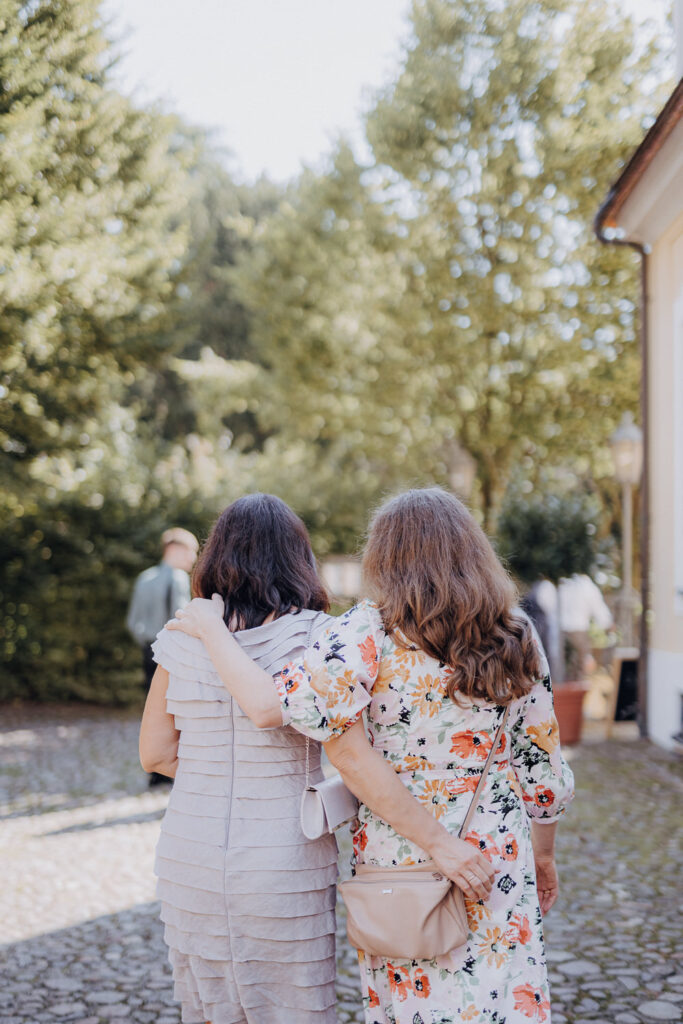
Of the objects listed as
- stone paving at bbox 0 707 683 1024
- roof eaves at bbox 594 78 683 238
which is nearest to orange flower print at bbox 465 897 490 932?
stone paving at bbox 0 707 683 1024

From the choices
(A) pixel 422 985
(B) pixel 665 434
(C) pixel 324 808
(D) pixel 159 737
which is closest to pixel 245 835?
(C) pixel 324 808

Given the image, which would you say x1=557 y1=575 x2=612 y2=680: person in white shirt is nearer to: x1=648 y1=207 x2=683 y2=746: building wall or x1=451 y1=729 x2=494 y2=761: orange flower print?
x1=648 y1=207 x2=683 y2=746: building wall

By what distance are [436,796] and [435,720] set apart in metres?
0.17

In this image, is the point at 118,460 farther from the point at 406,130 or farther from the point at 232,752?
the point at 232,752

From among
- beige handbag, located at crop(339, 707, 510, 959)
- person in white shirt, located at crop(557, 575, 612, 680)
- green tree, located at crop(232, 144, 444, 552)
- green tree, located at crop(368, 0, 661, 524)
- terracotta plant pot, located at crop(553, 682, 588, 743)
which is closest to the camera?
beige handbag, located at crop(339, 707, 510, 959)

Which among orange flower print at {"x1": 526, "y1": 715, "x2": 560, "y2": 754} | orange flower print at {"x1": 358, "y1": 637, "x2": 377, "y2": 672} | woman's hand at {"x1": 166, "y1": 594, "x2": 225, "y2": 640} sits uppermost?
woman's hand at {"x1": 166, "y1": 594, "x2": 225, "y2": 640}

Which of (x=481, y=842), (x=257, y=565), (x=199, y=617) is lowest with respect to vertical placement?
(x=481, y=842)

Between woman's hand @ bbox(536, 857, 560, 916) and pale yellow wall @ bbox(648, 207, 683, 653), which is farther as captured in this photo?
pale yellow wall @ bbox(648, 207, 683, 653)

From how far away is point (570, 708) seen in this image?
991 centimetres

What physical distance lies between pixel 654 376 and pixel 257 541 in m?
8.16

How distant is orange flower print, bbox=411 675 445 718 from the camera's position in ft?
7.06

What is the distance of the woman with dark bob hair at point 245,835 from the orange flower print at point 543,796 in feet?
1.69

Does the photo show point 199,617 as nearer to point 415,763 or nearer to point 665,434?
point 415,763

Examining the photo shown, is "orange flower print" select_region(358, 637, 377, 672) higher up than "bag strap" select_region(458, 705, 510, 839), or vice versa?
"orange flower print" select_region(358, 637, 377, 672)
